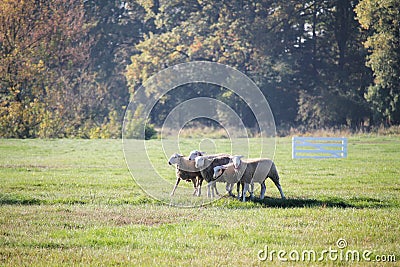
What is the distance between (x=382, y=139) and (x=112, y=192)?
2417cm

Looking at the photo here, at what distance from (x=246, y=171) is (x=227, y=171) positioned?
45 centimetres

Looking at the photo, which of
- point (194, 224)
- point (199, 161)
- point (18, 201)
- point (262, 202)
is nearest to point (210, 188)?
point (199, 161)

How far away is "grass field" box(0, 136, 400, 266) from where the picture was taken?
9367 millimetres

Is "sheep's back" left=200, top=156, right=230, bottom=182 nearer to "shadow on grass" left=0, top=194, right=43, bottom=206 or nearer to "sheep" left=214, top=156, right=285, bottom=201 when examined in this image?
"sheep" left=214, top=156, right=285, bottom=201

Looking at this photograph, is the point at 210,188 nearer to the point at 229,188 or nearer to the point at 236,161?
the point at 229,188

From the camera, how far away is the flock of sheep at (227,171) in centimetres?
1471

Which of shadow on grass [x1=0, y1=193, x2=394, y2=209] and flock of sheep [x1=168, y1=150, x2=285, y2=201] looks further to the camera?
flock of sheep [x1=168, y1=150, x2=285, y2=201]

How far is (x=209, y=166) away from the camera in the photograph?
51.2 ft

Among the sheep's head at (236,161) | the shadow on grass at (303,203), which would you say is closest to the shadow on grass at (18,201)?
the shadow on grass at (303,203)

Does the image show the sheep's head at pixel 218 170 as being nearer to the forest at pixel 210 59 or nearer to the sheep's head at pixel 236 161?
the sheep's head at pixel 236 161

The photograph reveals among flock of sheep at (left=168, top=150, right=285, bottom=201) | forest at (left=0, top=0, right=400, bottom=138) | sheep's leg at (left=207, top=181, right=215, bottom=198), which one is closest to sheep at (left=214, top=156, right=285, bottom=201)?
flock of sheep at (left=168, top=150, right=285, bottom=201)

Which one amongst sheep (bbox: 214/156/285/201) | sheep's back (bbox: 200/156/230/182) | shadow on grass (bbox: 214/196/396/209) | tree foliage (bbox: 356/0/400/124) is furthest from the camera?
tree foliage (bbox: 356/0/400/124)

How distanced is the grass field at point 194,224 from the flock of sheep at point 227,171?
0.54m

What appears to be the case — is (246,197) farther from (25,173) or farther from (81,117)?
(81,117)
